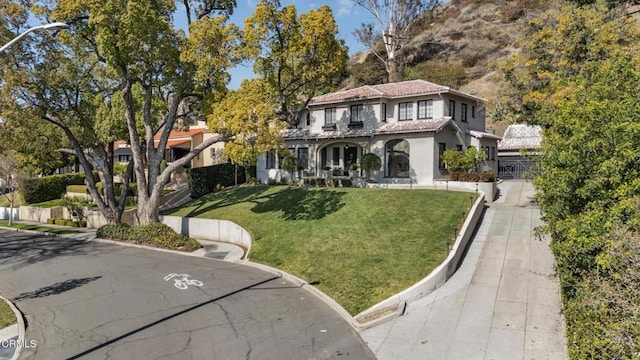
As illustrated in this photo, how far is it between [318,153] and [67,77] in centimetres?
1823

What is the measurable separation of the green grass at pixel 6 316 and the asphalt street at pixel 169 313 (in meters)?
0.38

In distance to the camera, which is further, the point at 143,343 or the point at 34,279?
the point at 34,279

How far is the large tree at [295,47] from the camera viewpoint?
990 inches

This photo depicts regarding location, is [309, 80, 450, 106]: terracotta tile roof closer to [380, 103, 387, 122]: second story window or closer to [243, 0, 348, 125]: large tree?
[380, 103, 387, 122]: second story window

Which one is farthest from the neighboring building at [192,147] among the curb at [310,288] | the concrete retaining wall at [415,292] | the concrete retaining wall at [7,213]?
the concrete retaining wall at [415,292]

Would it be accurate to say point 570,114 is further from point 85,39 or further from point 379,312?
point 85,39

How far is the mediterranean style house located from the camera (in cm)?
2892

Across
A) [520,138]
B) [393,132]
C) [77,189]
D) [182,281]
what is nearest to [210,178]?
[393,132]

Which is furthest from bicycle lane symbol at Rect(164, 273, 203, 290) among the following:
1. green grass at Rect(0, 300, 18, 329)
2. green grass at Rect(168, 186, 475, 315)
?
green grass at Rect(0, 300, 18, 329)

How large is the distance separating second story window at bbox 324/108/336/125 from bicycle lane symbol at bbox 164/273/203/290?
20.1 meters

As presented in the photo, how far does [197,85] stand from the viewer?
81.2ft

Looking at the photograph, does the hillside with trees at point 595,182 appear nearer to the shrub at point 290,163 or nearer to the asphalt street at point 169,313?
the asphalt street at point 169,313

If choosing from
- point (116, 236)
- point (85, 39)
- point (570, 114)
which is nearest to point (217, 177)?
point (116, 236)

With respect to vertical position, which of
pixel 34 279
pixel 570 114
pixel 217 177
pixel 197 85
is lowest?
pixel 34 279
